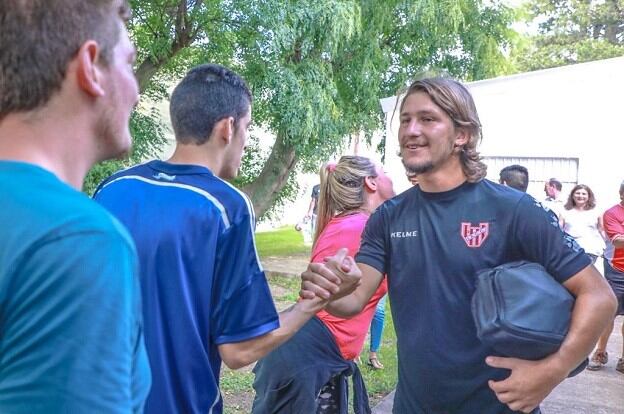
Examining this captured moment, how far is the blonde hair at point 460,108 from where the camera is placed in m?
2.56

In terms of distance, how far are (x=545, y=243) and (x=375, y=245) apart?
0.66m

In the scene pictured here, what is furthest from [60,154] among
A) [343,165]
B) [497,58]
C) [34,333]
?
[497,58]

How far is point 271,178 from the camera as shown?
12.6m

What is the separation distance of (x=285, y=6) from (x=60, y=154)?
8.25 m

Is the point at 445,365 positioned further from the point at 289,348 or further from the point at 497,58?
the point at 497,58

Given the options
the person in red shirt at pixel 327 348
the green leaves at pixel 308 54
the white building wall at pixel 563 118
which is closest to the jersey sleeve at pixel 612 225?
the green leaves at pixel 308 54

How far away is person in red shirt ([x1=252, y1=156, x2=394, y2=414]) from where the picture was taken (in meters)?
3.23

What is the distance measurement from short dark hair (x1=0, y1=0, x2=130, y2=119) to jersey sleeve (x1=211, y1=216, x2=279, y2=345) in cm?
107

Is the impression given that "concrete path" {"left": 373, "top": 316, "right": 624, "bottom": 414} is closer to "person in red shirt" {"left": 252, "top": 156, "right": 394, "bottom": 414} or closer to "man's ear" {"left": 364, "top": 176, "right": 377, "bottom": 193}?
"person in red shirt" {"left": 252, "top": 156, "right": 394, "bottom": 414}

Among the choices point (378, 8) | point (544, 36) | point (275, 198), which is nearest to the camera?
point (378, 8)

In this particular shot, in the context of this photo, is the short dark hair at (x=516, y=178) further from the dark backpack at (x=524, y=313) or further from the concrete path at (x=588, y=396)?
the dark backpack at (x=524, y=313)

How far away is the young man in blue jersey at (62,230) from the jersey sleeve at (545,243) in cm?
151

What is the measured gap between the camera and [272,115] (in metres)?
9.85

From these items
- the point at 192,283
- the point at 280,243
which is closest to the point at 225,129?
the point at 192,283
